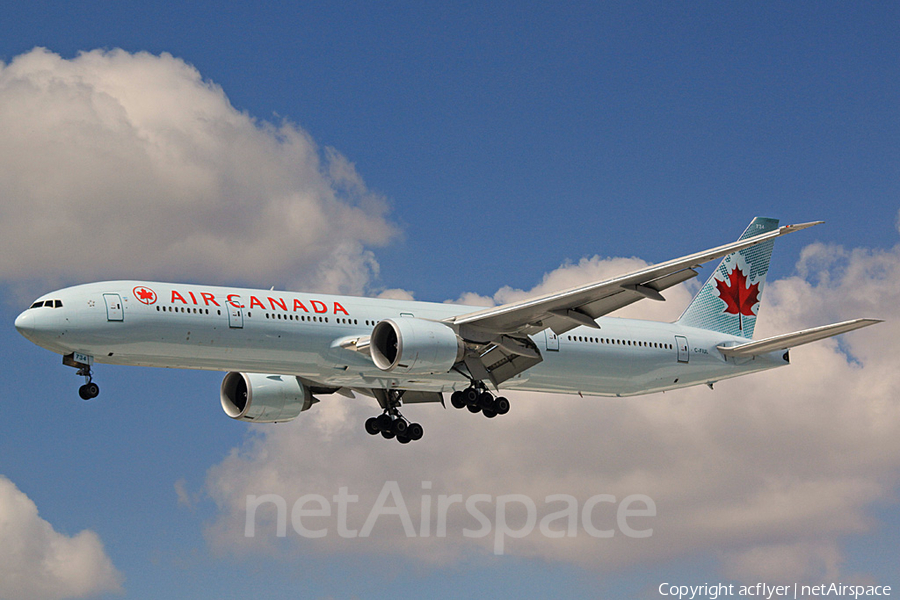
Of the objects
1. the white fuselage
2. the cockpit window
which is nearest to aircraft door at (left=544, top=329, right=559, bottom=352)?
the white fuselage

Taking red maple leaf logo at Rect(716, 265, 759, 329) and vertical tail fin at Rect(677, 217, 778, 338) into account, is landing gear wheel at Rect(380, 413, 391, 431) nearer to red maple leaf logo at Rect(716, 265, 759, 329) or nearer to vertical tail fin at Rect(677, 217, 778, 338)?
vertical tail fin at Rect(677, 217, 778, 338)

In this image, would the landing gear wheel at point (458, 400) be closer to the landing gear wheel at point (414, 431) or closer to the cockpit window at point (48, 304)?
the landing gear wheel at point (414, 431)

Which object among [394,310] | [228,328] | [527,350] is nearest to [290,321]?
[228,328]

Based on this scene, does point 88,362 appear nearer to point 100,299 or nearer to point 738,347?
point 100,299

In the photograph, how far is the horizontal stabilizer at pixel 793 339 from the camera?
35575 millimetres

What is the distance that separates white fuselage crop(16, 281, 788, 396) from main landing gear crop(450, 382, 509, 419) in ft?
1.52

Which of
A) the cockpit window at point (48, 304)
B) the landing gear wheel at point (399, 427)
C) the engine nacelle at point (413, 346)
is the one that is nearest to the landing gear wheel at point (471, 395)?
the engine nacelle at point (413, 346)

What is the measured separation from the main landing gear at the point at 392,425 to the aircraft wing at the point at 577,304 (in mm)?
6434

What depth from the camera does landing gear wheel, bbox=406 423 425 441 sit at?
41.9 m

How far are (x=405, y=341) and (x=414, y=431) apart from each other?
28.7 feet

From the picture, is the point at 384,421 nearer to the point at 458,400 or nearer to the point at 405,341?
Answer: the point at 458,400

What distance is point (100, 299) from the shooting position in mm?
31812

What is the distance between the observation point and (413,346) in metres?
34.1

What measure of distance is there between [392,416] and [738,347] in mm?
13411
